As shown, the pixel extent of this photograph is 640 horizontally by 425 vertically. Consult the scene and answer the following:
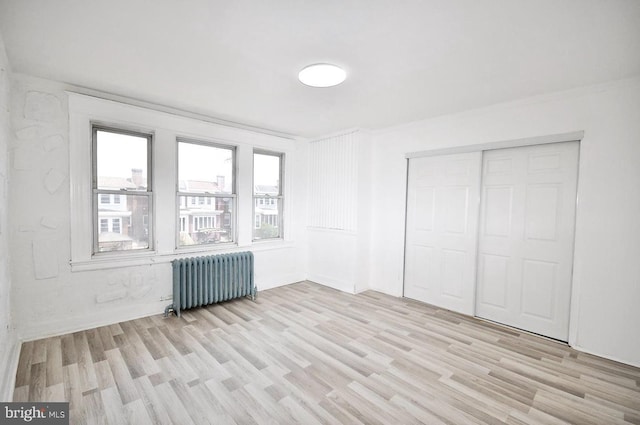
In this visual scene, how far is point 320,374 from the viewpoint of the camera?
2.49 m

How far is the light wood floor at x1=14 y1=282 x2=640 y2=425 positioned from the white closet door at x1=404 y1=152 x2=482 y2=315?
0.59m

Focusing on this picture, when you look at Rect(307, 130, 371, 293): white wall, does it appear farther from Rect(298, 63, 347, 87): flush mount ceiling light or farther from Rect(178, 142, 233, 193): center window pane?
Result: Rect(298, 63, 347, 87): flush mount ceiling light

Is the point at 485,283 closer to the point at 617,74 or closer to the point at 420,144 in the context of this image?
the point at 420,144

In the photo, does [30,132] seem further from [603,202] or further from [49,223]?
[603,202]

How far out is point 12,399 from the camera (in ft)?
6.80

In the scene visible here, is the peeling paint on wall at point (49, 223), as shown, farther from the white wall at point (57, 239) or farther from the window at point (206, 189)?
the window at point (206, 189)

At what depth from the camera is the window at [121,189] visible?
11.2 feet

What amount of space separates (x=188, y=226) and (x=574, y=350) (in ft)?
16.1

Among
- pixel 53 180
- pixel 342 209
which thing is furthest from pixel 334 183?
pixel 53 180

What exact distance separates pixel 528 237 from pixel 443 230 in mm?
1013

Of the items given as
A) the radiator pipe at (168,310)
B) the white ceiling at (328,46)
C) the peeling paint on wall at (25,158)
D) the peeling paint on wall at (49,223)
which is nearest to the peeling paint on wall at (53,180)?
the peeling paint on wall at (25,158)

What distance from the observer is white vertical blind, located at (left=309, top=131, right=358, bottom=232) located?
4.74m

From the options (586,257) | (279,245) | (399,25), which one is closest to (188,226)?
(279,245)

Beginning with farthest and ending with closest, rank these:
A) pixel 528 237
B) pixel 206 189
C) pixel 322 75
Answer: pixel 206 189
pixel 528 237
pixel 322 75
